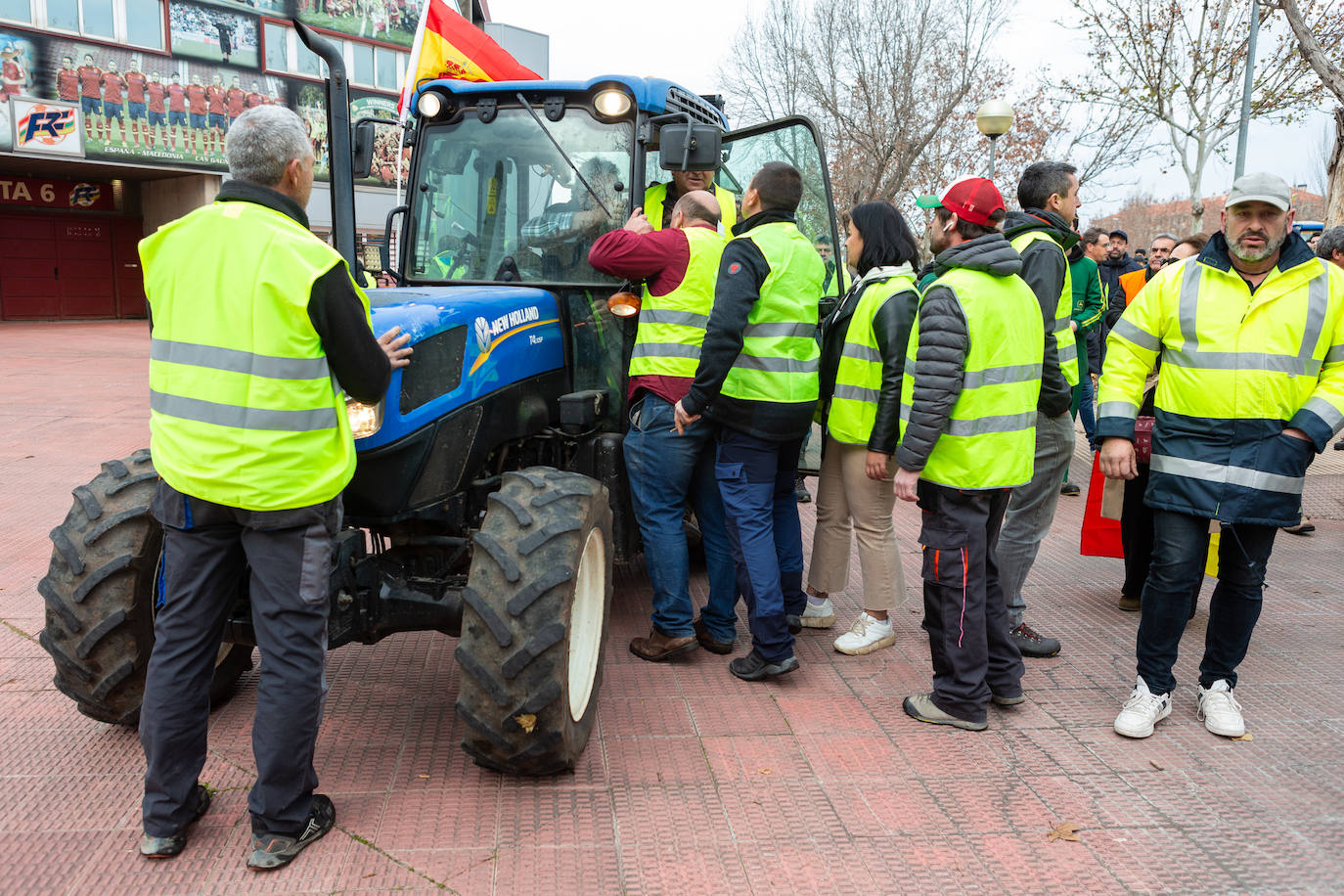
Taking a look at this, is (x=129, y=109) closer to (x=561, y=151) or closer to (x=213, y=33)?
(x=213, y=33)

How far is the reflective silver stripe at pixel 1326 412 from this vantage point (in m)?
3.23

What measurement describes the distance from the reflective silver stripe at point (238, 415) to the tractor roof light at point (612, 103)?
226 cm

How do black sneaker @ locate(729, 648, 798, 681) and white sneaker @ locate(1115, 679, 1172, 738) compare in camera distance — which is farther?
black sneaker @ locate(729, 648, 798, 681)

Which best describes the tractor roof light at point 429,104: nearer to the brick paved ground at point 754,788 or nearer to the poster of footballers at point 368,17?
the brick paved ground at point 754,788

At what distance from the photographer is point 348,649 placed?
423 cm

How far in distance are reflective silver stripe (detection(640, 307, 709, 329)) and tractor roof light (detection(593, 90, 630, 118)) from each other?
94 centimetres

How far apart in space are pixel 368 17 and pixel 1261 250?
89.2 ft

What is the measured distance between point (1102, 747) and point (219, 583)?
2.97 metres

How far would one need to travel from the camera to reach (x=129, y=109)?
73.7 feet

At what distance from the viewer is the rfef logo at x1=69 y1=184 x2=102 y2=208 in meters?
24.4

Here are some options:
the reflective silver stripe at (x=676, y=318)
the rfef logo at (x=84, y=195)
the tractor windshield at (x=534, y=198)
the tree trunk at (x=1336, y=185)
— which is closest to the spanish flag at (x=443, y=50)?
the tractor windshield at (x=534, y=198)

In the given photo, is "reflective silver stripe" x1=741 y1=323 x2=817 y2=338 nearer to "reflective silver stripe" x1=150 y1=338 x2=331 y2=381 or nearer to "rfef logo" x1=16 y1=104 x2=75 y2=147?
"reflective silver stripe" x1=150 y1=338 x2=331 y2=381

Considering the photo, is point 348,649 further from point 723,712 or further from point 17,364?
point 17,364

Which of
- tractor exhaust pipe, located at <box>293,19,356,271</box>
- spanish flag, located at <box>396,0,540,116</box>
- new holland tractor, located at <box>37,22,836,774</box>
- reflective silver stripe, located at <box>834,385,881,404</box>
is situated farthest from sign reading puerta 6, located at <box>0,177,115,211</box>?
reflective silver stripe, located at <box>834,385,881,404</box>
